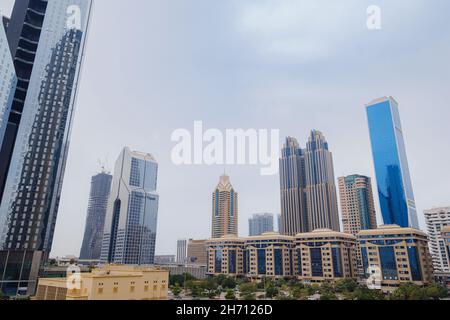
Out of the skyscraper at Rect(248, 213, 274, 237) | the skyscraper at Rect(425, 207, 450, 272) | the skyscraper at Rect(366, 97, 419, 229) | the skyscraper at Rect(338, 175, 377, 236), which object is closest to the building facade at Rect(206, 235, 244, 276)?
the skyscraper at Rect(366, 97, 419, 229)

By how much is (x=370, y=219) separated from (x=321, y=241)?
12.6 m

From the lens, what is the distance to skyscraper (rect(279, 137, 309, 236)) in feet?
85.7

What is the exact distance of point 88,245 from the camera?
31.0 m

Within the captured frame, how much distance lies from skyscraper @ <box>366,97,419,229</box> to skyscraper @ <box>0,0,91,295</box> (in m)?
20.4

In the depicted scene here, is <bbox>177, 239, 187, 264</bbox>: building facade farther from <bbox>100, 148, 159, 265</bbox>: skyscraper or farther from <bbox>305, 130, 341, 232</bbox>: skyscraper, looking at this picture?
<bbox>305, 130, 341, 232</bbox>: skyscraper

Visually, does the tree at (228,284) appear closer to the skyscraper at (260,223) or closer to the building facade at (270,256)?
the building facade at (270,256)

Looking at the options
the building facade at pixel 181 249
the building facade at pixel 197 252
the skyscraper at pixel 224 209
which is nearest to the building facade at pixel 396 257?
the skyscraper at pixel 224 209

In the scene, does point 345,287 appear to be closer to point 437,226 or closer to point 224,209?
point 437,226

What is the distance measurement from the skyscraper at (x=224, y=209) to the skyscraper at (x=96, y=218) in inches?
490

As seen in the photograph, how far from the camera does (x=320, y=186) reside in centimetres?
2569

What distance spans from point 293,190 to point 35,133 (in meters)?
19.8

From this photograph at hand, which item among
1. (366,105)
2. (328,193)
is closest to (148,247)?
(328,193)

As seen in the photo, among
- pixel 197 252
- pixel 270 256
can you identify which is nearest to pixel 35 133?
pixel 270 256

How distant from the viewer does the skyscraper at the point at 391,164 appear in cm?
2056
